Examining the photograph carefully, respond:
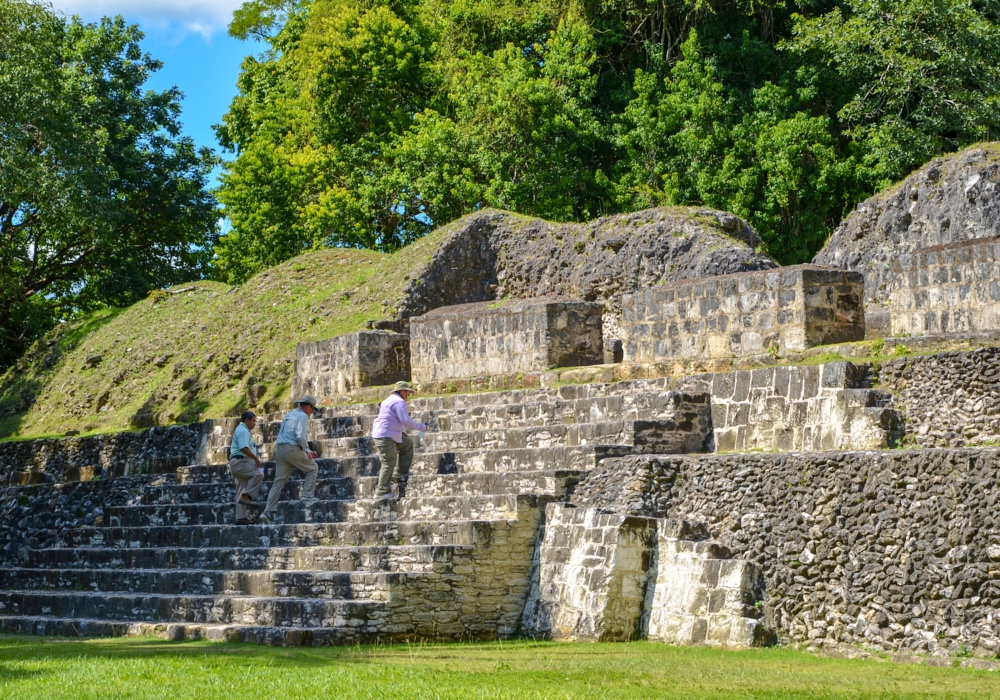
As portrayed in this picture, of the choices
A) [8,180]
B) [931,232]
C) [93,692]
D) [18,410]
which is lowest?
[93,692]

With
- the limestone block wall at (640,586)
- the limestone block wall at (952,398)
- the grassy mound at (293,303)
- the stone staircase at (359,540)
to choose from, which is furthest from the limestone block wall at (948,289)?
the limestone block wall at (640,586)

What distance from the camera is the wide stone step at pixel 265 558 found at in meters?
10.7

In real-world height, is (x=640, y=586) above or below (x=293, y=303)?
below

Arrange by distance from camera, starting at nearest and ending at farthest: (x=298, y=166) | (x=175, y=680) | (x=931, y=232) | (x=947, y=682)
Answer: (x=947, y=682), (x=175, y=680), (x=931, y=232), (x=298, y=166)

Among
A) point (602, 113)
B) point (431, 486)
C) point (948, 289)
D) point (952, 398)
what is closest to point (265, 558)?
point (431, 486)

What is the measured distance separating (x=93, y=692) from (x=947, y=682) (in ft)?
16.4

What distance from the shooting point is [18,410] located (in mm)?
24500

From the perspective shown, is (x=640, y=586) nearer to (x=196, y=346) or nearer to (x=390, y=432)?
(x=390, y=432)

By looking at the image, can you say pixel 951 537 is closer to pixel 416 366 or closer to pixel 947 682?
pixel 947 682

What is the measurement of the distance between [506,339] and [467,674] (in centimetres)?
813

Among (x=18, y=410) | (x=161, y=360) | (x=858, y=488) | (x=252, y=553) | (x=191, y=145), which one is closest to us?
(x=858, y=488)

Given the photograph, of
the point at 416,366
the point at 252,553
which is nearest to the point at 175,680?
the point at 252,553

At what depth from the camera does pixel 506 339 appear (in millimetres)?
16141

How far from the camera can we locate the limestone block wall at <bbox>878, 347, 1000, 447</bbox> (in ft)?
35.3
